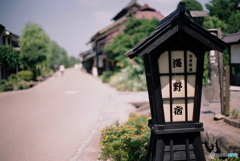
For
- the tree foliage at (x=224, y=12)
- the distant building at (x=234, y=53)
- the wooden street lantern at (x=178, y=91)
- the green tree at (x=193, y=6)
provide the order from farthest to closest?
the green tree at (x=193, y=6) < the tree foliage at (x=224, y=12) < the distant building at (x=234, y=53) < the wooden street lantern at (x=178, y=91)

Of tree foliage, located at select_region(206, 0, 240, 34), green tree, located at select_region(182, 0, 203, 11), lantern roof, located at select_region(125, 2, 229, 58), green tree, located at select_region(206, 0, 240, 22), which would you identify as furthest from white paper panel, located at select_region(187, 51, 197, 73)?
green tree, located at select_region(182, 0, 203, 11)

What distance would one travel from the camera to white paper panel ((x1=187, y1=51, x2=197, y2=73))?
370 centimetres

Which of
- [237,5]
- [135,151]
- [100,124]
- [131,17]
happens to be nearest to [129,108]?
[100,124]

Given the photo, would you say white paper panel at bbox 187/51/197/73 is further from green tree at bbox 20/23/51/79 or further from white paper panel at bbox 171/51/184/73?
green tree at bbox 20/23/51/79

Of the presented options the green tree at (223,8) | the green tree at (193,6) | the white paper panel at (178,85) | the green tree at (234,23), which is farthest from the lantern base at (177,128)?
the green tree at (193,6)

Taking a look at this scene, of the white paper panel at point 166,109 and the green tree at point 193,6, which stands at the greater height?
the green tree at point 193,6

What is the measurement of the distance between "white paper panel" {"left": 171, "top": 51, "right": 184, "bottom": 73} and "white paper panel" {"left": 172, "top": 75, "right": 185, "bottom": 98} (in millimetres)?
125

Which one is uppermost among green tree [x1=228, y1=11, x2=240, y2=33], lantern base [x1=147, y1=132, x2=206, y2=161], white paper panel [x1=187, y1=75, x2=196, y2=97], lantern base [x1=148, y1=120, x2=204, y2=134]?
green tree [x1=228, y1=11, x2=240, y2=33]

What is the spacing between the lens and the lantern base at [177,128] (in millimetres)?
3628

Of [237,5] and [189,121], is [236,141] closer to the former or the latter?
[189,121]

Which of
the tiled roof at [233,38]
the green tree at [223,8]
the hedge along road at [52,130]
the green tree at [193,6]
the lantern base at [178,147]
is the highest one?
the green tree at [193,6]

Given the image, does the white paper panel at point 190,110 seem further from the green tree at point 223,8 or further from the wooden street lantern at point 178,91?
the green tree at point 223,8

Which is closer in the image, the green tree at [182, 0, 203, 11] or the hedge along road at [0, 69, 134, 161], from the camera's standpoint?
the hedge along road at [0, 69, 134, 161]

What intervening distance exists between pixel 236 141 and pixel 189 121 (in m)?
1.24
